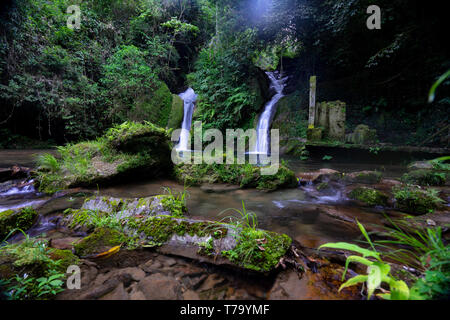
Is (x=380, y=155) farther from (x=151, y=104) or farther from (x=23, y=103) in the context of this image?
(x=23, y=103)

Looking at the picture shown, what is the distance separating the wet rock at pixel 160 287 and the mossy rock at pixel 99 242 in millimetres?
638

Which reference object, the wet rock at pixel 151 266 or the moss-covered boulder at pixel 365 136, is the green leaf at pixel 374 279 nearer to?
the wet rock at pixel 151 266

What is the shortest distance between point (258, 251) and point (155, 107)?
1262 cm

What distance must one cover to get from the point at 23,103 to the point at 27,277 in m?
12.0

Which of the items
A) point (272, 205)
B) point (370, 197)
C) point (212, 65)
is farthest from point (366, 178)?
point (212, 65)

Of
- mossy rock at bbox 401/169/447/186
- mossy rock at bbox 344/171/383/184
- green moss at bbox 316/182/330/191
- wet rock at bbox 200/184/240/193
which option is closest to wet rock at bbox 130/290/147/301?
wet rock at bbox 200/184/240/193

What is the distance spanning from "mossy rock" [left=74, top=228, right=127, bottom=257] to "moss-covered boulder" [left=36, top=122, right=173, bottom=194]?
313cm

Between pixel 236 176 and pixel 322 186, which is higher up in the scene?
pixel 236 176

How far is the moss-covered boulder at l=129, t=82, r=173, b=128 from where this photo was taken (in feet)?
39.7

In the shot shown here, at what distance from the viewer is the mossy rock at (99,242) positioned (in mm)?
1855

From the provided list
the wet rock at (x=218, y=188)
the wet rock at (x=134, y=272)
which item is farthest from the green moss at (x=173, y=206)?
the wet rock at (x=218, y=188)

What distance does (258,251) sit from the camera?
171cm

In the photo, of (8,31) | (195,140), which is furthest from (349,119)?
(8,31)

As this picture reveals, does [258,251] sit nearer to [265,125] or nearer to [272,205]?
[272,205]
